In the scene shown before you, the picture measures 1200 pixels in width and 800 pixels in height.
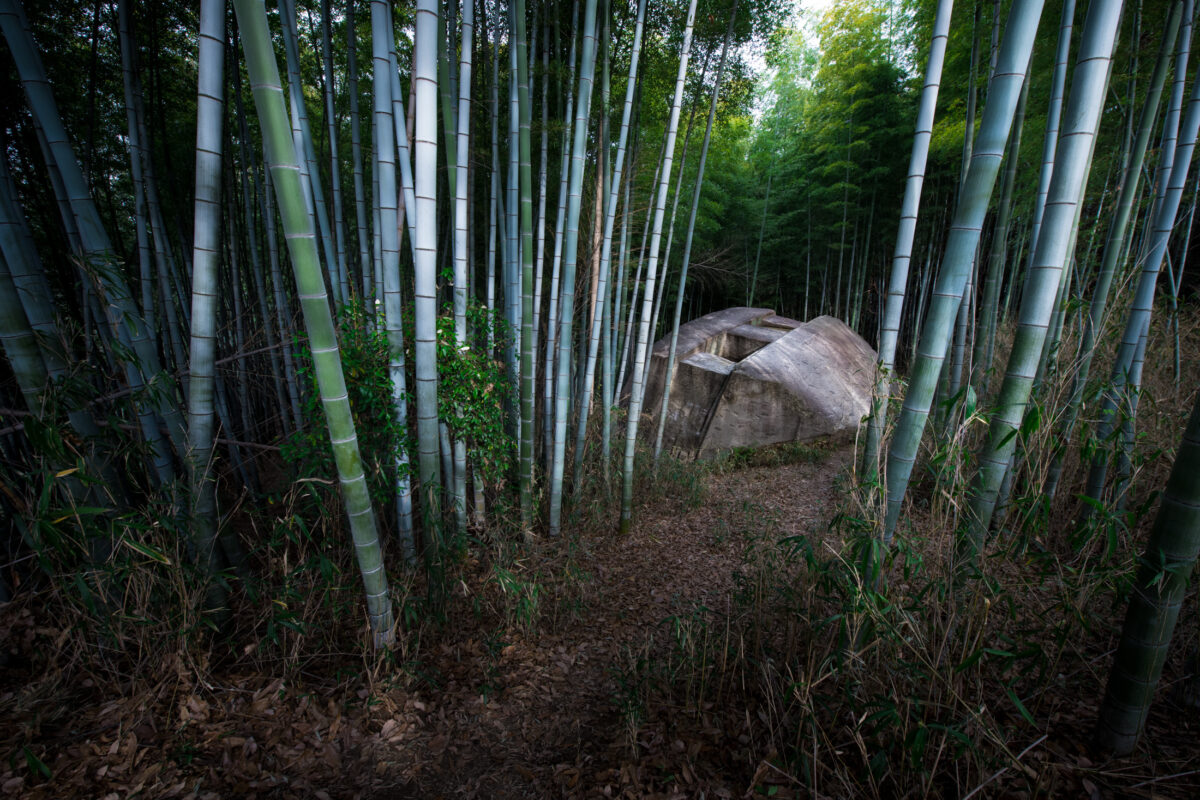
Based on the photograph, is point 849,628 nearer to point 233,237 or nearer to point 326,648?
point 326,648

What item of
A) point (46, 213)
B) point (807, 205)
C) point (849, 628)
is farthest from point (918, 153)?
point (807, 205)

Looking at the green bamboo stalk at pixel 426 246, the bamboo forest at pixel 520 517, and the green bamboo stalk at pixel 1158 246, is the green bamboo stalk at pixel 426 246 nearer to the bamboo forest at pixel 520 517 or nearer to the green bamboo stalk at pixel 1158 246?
the bamboo forest at pixel 520 517

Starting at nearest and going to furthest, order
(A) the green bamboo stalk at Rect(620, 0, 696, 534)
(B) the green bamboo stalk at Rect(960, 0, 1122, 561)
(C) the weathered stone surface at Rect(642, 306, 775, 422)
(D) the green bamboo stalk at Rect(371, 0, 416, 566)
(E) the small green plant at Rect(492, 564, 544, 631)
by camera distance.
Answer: (B) the green bamboo stalk at Rect(960, 0, 1122, 561) < (D) the green bamboo stalk at Rect(371, 0, 416, 566) < (E) the small green plant at Rect(492, 564, 544, 631) < (A) the green bamboo stalk at Rect(620, 0, 696, 534) < (C) the weathered stone surface at Rect(642, 306, 775, 422)

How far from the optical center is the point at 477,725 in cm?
177

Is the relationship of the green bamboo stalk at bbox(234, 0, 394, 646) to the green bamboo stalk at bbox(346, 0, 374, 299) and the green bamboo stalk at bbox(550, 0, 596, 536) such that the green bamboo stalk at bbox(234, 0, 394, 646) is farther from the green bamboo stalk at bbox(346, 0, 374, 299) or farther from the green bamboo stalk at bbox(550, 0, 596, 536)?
the green bamboo stalk at bbox(550, 0, 596, 536)

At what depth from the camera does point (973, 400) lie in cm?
138

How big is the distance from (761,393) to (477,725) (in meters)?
4.18

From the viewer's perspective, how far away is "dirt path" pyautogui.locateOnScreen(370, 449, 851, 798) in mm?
1554

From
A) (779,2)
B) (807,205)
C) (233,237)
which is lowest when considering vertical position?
(233,237)

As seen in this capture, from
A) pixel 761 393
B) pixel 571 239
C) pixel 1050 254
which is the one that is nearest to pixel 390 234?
pixel 571 239

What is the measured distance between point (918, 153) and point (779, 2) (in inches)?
153

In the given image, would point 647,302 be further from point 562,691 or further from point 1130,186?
point 1130,186

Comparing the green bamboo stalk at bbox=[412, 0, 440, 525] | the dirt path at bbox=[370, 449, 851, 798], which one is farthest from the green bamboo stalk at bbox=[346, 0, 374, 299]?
the dirt path at bbox=[370, 449, 851, 798]

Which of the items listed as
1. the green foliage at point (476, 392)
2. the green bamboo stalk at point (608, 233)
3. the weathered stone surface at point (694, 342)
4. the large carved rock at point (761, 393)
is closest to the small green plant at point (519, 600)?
the green foliage at point (476, 392)
